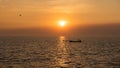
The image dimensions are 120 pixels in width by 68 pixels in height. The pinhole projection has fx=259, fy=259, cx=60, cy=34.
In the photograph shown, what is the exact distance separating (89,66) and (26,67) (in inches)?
674

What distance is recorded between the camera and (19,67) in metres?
69.1

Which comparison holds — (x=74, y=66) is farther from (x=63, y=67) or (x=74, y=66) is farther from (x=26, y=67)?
(x=26, y=67)

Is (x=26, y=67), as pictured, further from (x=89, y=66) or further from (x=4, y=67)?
(x=89, y=66)

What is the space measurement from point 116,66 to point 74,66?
11.6 m

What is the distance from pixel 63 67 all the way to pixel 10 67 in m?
14.3

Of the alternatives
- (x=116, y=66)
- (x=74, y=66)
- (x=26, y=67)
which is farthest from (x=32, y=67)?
(x=116, y=66)

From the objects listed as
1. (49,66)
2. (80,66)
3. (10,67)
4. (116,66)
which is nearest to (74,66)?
(80,66)

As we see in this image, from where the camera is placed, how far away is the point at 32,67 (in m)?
68.9

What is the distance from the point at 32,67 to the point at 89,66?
15545 millimetres

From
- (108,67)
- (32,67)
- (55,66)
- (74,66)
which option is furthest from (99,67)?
(32,67)

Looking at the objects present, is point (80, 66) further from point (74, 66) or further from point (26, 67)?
point (26, 67)

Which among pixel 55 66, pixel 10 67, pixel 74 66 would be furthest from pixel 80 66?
pixel 10 67

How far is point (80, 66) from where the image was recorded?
71.5 m

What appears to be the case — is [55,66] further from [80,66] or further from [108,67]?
[108,67]
